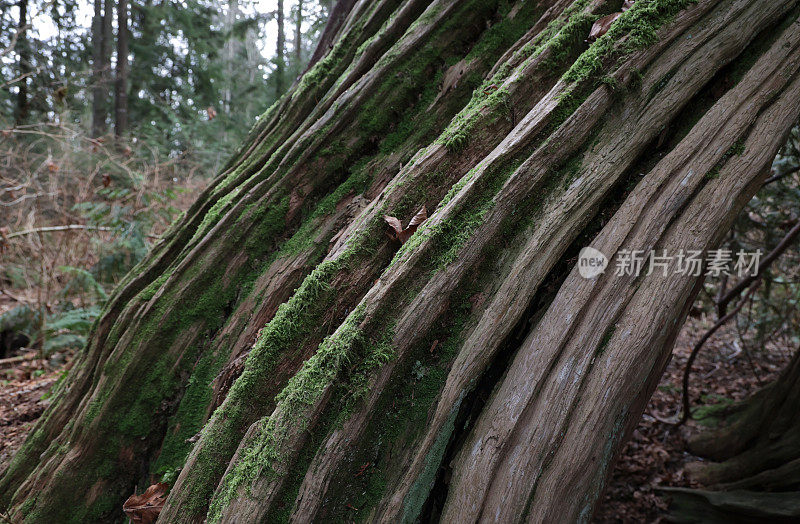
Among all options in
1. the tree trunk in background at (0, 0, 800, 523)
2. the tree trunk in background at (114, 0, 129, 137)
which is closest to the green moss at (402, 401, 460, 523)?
the tree trunk in background at (0, 0, 800, 523)

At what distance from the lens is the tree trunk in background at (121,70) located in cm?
928

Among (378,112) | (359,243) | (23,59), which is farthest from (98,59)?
(359,243)

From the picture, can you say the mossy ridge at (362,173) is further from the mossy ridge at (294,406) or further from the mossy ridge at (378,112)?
the mossy ridge at (294,406)

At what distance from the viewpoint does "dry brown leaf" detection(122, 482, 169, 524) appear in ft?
6.14

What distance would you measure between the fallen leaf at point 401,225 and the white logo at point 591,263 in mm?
727

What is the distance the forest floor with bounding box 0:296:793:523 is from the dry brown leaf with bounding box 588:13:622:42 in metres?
3.29

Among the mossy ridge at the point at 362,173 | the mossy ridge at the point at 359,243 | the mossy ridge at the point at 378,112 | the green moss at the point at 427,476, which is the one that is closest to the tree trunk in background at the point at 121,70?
the mossy ridge at the point at 378,112

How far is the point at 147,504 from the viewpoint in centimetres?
190

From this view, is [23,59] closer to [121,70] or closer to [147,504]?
[121,70]

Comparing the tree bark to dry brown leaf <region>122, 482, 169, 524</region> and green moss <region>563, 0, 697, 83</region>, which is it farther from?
dry brown leaf <region>122, 482, 169, 524</region>

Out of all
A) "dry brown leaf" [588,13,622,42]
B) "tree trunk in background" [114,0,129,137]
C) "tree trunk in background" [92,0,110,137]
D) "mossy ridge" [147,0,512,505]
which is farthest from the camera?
"tree trunk in background" [92,0,110,137]

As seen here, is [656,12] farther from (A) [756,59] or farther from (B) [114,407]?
(B) [114,407]

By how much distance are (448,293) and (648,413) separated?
4.44 metres

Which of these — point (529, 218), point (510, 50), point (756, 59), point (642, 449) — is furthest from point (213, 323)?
point (642, 449)
